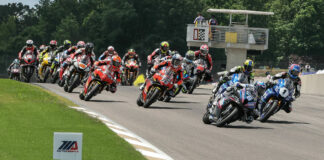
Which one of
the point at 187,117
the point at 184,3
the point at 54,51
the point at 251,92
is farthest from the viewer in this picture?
the point at 184,3

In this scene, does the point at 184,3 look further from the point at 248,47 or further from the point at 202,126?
the point at 202,126

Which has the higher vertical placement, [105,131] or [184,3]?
[184,3]

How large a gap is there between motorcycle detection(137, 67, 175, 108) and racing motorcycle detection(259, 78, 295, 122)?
9.83 ft

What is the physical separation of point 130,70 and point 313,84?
10581 millimetres

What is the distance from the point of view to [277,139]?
47.8 ft

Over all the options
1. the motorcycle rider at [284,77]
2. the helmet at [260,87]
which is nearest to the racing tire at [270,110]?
the motorcycle rider at [284,77]

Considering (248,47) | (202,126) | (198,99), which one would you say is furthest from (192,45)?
(202,126)

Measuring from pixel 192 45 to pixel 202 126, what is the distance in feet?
136

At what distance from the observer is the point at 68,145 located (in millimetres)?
6723

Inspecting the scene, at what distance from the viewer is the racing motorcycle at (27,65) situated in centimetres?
3175

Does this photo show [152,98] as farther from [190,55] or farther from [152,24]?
[152,24]

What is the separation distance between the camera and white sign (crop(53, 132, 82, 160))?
6644mm

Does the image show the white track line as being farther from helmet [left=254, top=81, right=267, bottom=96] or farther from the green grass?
helmet [left=254, top=81, right=267, bottom=96]

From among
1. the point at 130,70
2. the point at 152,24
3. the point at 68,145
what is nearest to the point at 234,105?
the point at 68,145
